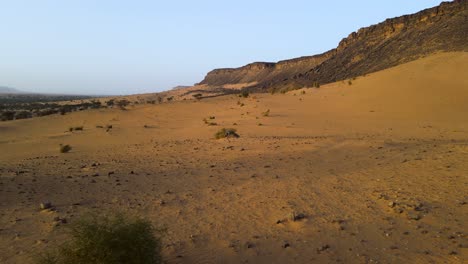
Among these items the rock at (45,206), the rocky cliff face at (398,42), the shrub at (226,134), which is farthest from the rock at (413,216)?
the rocky cliff face at (398,42)

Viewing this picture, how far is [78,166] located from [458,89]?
23717 mm

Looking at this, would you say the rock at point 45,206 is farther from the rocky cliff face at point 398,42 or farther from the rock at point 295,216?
the rocky cliff face at point 398,42

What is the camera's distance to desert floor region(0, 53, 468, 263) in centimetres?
549

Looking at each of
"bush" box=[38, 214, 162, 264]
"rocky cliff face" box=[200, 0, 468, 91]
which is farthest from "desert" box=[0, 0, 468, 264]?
"rocky cliff face" box=[200, 0, 468, 91]

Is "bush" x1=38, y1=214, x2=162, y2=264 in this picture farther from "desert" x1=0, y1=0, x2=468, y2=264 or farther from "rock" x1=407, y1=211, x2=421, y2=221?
"rock" x1=407, y1=211, x2=421, y2=221

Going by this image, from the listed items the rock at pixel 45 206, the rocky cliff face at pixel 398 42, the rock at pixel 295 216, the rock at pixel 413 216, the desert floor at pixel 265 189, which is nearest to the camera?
the desert floor at pixel 265 189

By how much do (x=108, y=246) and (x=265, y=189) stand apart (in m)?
4.66

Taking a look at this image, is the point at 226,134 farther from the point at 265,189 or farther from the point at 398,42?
the point at 398,42

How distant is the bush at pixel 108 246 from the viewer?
13.5 ft

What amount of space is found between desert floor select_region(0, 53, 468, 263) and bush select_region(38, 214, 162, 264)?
0.87 metres

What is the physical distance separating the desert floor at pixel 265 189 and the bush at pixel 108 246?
87cm

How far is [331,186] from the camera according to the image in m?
8.41

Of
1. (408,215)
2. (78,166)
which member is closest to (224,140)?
(78,166)

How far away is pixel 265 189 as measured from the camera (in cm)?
834
